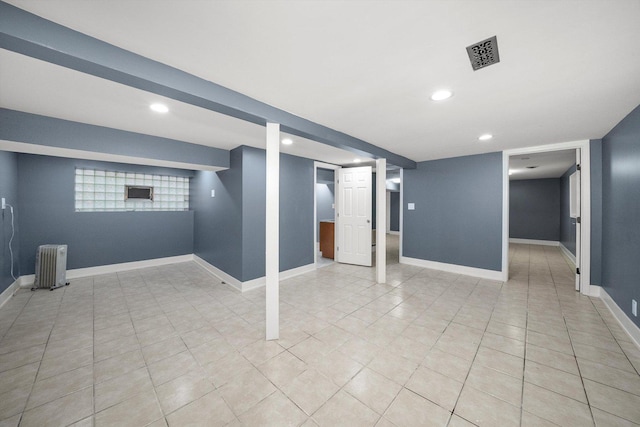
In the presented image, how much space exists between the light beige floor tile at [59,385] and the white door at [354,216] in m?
4.32

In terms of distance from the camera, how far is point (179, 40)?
1.40 meters

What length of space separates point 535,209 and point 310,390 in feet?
33.5

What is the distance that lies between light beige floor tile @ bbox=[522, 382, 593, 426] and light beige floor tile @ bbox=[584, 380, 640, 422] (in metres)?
0.14

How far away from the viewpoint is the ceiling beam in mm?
1184

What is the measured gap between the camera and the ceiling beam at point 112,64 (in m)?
1.18

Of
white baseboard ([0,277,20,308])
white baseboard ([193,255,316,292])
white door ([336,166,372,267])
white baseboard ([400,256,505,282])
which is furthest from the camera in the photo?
white door ([336,166,372,267])

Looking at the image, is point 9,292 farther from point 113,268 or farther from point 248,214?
point 248,214

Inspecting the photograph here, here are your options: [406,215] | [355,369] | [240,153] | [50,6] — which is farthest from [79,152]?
[406,215]

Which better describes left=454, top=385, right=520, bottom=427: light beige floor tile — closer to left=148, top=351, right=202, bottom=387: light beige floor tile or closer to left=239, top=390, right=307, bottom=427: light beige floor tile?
left=239, top=390, right=307, bottom=427: light beige floor tile

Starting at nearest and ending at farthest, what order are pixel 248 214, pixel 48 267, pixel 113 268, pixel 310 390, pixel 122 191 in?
pixel 310 390, pixel 48 267, pixel 248 214, pixel 113 268, pixel 122 191

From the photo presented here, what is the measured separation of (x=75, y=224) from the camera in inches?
168

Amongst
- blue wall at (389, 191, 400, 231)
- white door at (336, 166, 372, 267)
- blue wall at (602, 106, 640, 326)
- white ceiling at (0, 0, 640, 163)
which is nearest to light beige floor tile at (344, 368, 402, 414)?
white ceiling at (0, 0, 640, 163)

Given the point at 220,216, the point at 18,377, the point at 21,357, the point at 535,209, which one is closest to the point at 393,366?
the point at 18,377


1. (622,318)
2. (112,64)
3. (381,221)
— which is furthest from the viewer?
(381,221)
